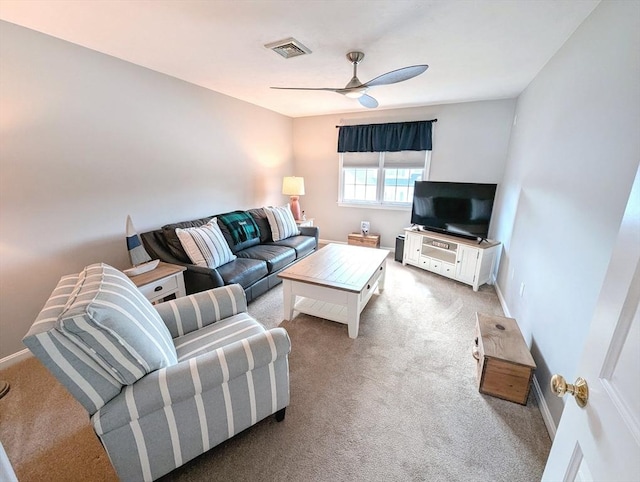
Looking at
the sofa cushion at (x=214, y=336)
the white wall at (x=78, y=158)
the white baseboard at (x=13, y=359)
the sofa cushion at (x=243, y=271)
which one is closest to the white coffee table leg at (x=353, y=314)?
the sofa cushion at (x=214, y=336)

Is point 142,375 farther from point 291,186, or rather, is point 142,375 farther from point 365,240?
point 365,240

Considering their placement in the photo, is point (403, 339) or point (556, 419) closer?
point (556, 419)

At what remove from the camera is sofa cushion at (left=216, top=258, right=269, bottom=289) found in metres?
2.58

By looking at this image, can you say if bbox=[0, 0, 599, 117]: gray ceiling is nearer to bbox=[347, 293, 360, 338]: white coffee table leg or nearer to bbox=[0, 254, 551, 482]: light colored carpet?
bbox=[347, 293, 360, 338]: white coffee table leg

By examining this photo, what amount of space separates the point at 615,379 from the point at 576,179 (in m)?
1.48

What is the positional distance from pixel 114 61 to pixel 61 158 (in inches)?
38.6

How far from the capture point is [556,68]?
2.12 metres

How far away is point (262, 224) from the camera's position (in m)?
3.74

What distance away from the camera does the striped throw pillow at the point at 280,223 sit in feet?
12.3

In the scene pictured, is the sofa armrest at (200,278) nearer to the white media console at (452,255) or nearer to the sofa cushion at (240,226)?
the sofa cushion at (240,226)

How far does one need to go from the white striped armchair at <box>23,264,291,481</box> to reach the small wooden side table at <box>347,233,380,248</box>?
11.2 ft

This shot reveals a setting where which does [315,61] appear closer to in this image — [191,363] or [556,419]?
[191,363]

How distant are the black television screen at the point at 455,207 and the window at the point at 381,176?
2.01 feet

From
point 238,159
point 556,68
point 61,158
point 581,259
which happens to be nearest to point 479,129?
point 556,68
